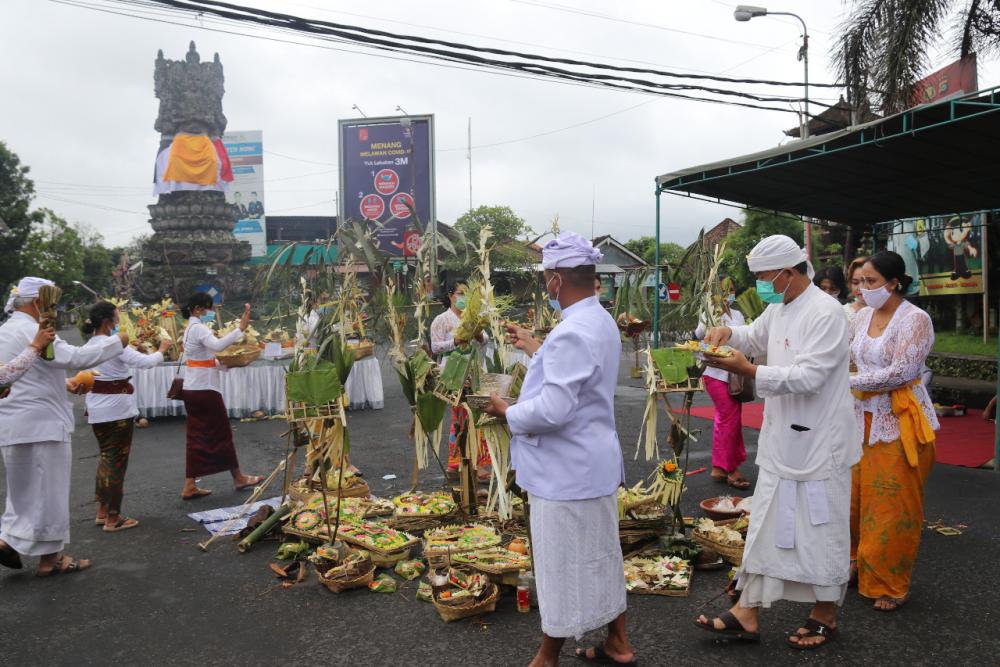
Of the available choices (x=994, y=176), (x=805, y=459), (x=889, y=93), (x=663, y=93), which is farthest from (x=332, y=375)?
(x=889, y=93)

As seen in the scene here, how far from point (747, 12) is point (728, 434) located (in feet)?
36.5

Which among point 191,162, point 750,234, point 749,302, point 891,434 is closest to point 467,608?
point 891,434

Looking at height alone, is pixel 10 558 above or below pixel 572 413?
below

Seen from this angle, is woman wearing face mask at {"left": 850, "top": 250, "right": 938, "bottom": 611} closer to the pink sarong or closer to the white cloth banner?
the pink sarong

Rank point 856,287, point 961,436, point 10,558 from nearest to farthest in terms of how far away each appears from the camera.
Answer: point 10,558
point 856,287
point 961,436

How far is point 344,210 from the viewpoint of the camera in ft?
77.7

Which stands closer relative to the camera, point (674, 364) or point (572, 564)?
point (572, 564)

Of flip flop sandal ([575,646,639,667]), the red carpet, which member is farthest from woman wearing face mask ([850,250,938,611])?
→ the red carpet

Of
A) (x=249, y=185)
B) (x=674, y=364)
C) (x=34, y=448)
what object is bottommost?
(x=34, y=448)

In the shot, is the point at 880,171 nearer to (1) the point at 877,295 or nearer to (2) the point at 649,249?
(1) the point at 877,295

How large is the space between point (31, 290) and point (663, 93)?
26.5 ft

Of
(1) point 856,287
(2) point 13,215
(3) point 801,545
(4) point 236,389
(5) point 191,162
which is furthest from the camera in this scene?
(2) point 13,215

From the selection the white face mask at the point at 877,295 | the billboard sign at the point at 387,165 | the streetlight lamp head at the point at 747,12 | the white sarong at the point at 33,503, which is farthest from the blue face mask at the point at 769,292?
the billboard sign at the point at 387,165

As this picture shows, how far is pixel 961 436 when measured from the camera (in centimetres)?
745
